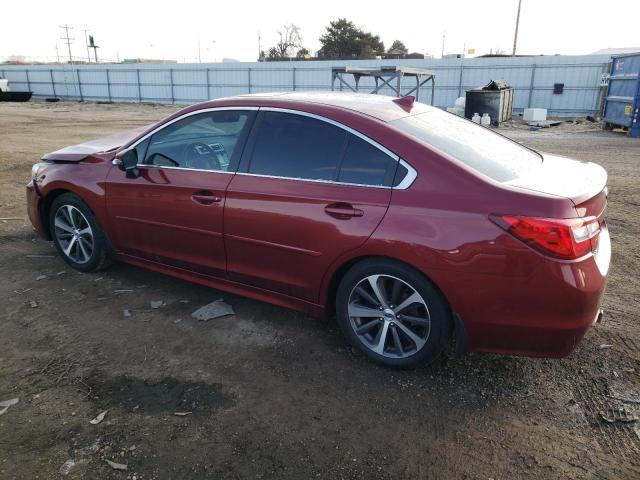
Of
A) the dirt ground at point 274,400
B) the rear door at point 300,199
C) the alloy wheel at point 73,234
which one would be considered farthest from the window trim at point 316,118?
the dirt ground at point 274,400

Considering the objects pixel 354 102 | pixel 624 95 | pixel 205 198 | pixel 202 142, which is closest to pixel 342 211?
pixel 354 102

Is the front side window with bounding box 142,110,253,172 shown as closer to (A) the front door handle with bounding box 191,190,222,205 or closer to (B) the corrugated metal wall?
(A) the front door handle with bounding box 191,190,222,205

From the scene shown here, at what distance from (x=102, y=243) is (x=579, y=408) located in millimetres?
3929

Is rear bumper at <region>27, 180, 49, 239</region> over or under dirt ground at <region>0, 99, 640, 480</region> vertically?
over

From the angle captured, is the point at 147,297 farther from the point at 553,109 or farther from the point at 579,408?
the point at 553,109

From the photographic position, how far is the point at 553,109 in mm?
25688

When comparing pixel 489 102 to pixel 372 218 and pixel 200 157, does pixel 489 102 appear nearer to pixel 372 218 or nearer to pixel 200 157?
pixel 200 157

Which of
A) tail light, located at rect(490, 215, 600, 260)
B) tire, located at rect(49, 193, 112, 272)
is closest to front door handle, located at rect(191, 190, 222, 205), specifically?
tire, located at rect(49, 193, 112, 272)

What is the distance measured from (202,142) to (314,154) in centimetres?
124

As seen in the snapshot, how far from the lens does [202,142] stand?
408cm

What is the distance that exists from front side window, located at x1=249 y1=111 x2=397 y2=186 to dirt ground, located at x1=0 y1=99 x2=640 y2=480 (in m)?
1.19

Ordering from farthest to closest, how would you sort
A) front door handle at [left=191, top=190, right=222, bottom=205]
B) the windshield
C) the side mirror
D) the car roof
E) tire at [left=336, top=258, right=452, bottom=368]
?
the side mirror
front door handle at [left=191, top=190, right=222, bottom=205]
the car roof
the windshield
tire at [left=336, top=258, right=452, bottom=368]

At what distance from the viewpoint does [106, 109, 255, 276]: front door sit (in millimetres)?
3658

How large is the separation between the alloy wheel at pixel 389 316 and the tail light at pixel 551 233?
677 mm
